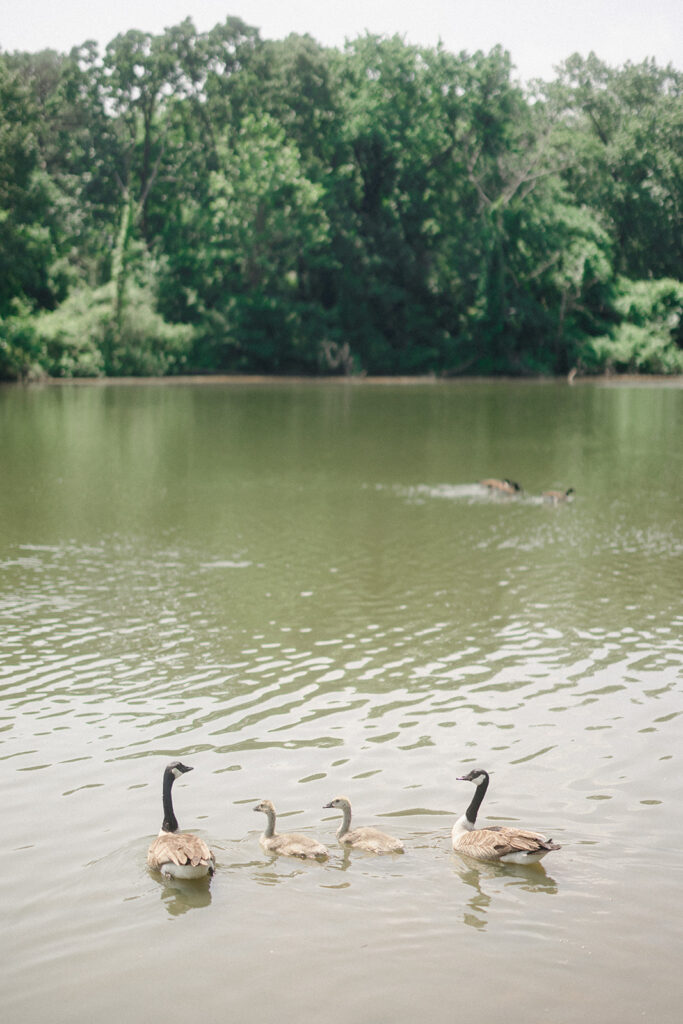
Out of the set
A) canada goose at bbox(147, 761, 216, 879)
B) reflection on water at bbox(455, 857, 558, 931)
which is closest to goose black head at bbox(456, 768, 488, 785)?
reflection on water at bbox(455, 857, 558, 931)

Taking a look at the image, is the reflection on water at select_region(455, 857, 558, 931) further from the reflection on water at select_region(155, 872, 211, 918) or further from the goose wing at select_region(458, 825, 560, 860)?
the reflection on water at select_region(155, 872, 211, 918)

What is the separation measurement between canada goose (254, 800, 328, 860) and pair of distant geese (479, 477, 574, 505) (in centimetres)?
1770

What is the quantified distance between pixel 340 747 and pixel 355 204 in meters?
82.2

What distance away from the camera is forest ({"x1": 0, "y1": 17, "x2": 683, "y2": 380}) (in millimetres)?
81250

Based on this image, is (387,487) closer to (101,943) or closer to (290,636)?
(290,636)

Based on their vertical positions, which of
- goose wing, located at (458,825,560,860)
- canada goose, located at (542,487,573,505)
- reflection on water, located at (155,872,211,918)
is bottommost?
reflection on water, located at (155,872,211,918)

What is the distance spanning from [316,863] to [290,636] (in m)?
6.10

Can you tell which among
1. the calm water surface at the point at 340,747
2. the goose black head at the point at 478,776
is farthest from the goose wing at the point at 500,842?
the goose black head at the point at 478,776

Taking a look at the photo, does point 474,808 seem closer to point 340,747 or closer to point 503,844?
point 503,844

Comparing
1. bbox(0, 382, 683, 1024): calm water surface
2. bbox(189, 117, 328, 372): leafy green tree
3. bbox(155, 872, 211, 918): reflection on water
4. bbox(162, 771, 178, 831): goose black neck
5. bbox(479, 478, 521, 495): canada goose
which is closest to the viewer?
bbox(0, 382, 683, 1024): calm water surface

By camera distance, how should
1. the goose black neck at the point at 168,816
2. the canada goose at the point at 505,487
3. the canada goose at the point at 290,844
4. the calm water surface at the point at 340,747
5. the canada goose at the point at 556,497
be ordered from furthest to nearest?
the canada goose at the point at 505,487, the canada goose at the point at 556,497, the goose black neck at the point at 168,816, the canada goose at the point at 290,844, the calm water surface at the point at 340,747

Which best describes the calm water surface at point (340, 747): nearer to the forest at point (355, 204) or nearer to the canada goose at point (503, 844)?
the canada goose at point (503, 844)

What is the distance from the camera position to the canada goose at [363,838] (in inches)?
314

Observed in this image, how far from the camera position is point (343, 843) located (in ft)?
26.7
